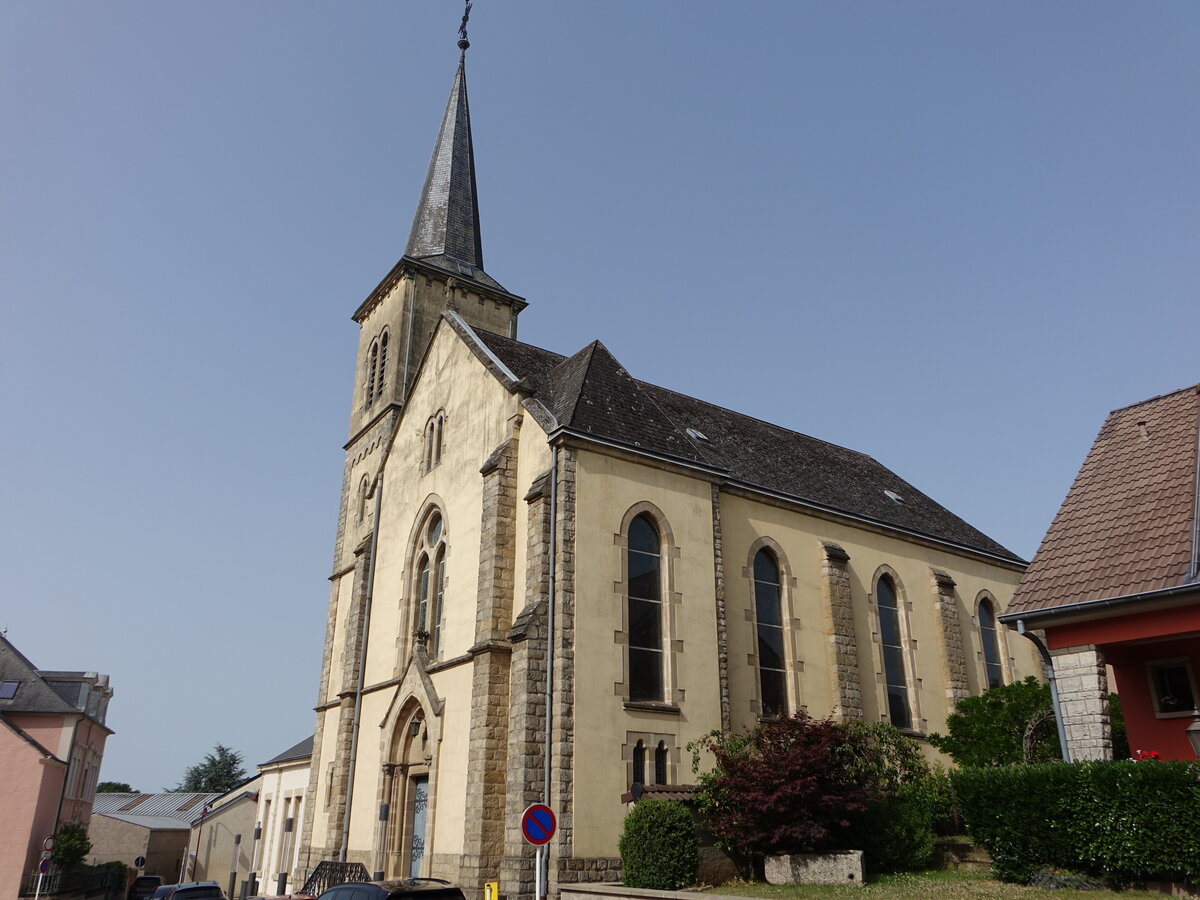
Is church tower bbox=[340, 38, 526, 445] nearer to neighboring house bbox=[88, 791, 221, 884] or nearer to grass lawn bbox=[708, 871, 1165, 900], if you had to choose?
grass lawn bbox=[708, 871, 1165, 900]

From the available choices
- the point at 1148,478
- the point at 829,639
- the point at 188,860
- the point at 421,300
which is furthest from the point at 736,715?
the point at 188,860

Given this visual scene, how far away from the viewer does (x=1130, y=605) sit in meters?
13.5

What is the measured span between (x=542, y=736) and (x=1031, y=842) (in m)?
8.08

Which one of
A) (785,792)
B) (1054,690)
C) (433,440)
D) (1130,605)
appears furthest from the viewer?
(433,440)

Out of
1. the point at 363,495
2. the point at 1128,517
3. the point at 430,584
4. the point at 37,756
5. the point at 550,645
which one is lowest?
the point at 37,756

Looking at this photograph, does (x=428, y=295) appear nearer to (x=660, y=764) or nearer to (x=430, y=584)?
(x=430, y=584)

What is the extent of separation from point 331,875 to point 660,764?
391 inches

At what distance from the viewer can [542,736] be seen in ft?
54.1

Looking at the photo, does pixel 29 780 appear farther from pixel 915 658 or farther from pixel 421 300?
pixel 915 658

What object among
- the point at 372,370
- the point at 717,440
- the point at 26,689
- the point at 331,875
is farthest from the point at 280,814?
the point at 717,440

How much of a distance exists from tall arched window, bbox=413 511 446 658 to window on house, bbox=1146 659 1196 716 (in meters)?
14.3

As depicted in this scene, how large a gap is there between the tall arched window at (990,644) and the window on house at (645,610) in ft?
45.7

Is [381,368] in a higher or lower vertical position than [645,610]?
higher

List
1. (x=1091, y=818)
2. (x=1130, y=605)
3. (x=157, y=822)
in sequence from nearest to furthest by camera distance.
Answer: (x=1091, y=818) < (x=1130, y=605) < (x=157, y=822)
